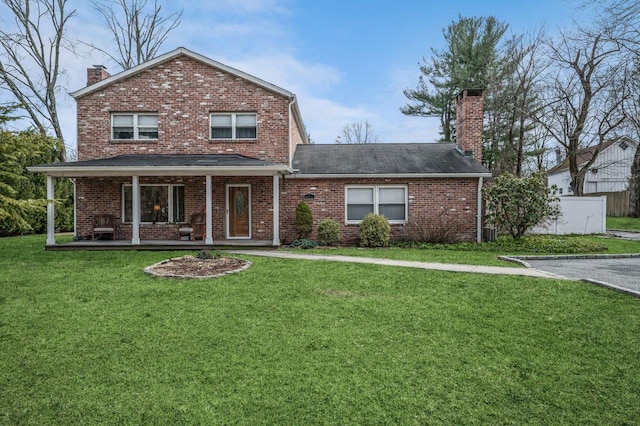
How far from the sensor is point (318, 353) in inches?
175

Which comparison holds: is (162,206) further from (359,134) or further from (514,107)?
(359,134)

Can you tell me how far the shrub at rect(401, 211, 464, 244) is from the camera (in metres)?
14.0

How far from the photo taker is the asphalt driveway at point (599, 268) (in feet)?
24.7

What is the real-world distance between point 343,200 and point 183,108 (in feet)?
22.4

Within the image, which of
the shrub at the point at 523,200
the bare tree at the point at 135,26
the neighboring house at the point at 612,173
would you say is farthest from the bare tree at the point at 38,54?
the neighboring house at the point at 612,173

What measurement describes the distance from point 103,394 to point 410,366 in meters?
3.00

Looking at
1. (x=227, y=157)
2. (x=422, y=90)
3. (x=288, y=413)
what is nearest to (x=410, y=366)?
(x=288, y=413)

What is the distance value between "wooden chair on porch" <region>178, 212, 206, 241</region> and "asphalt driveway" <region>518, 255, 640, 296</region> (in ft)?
33.8

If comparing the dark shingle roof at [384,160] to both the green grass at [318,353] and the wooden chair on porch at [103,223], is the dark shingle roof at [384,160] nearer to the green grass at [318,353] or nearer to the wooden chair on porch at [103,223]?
the wooden chair on porch at [103,223]

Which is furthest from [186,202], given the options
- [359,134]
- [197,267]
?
[359,134]

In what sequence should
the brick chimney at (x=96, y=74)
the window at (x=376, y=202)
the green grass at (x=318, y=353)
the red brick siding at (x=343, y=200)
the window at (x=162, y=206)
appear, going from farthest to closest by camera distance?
the brick chimney at (x=96, y=74) < the window at (x=376, y=202) < the window at (x=162, y=206) < the red brick siding at (x=343, y=200) < the green grass at (x=318, y=353)

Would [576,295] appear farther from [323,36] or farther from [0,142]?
[323,36]

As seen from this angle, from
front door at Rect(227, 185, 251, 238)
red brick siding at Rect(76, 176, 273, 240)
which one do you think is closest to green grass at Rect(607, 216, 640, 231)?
red brick siding at Rect(76, 176, 273, 240)

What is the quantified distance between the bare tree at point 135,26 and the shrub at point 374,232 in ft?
72.9
